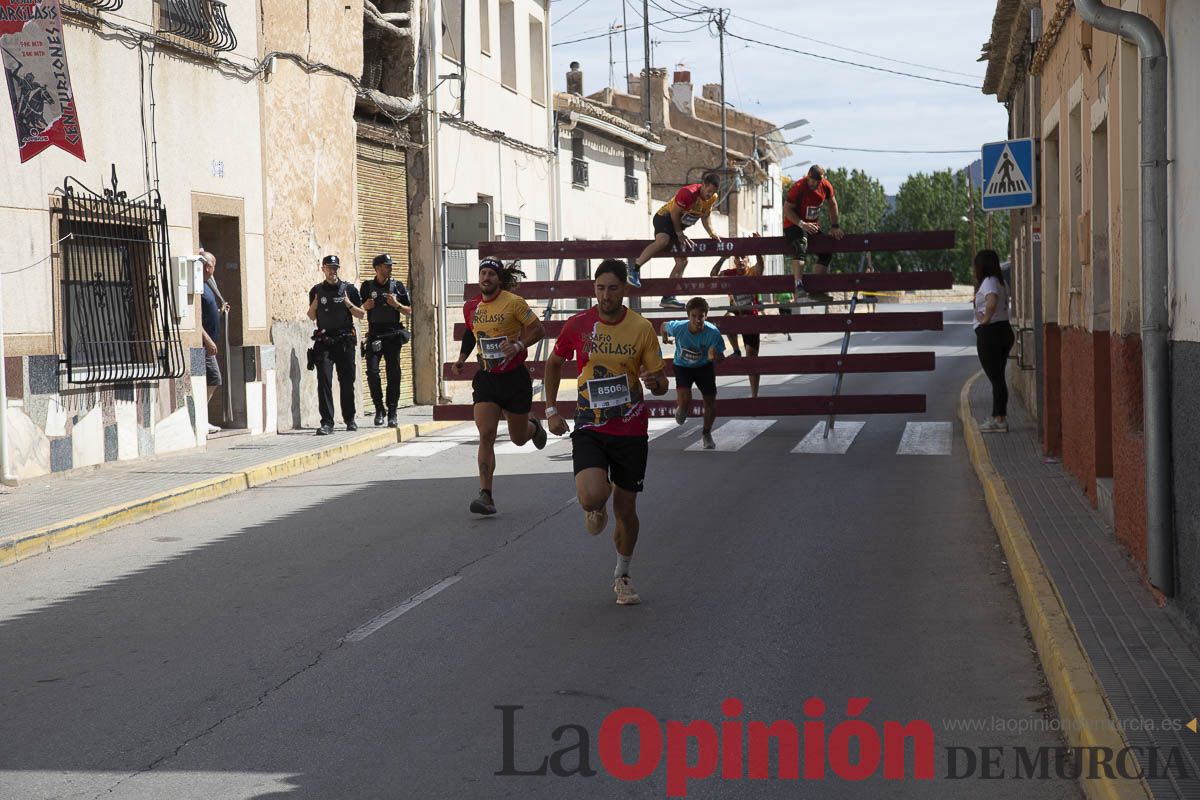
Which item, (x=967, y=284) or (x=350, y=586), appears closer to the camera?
(x=350, y=586)

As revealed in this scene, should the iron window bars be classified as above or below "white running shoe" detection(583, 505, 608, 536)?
above

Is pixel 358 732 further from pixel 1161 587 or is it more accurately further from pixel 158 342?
pixel 158 342

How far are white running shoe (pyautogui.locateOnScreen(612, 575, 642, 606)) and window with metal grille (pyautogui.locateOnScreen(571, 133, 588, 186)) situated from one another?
25.6 meters

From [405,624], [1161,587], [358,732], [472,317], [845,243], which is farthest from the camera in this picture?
[845,243]

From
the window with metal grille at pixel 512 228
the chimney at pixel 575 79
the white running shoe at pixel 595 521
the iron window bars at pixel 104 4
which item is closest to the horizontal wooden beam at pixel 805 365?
the iron window bars at pixel 104 4

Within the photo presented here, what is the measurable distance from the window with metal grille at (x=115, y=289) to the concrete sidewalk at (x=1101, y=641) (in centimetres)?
832

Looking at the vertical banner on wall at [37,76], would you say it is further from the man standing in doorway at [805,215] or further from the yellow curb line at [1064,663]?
the yellow curb line at [1064,663]

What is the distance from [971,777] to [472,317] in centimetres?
711

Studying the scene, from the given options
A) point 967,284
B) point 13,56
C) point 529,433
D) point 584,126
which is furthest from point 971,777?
point 967,284

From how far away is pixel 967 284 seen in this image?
4427 inches

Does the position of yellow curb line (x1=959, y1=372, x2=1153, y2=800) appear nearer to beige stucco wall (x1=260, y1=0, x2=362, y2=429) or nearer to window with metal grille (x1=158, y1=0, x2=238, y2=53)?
window with metal grille (x1=158, y1=0, x2=238, y2=53)

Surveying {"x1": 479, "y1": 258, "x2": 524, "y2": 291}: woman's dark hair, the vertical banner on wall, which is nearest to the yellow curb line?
{"x1": 479, "y1": 258, "x2": 524, "y2": 291}: woman's dark hair

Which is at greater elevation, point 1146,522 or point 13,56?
point 13,56

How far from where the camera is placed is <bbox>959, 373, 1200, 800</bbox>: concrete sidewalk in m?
4.95
